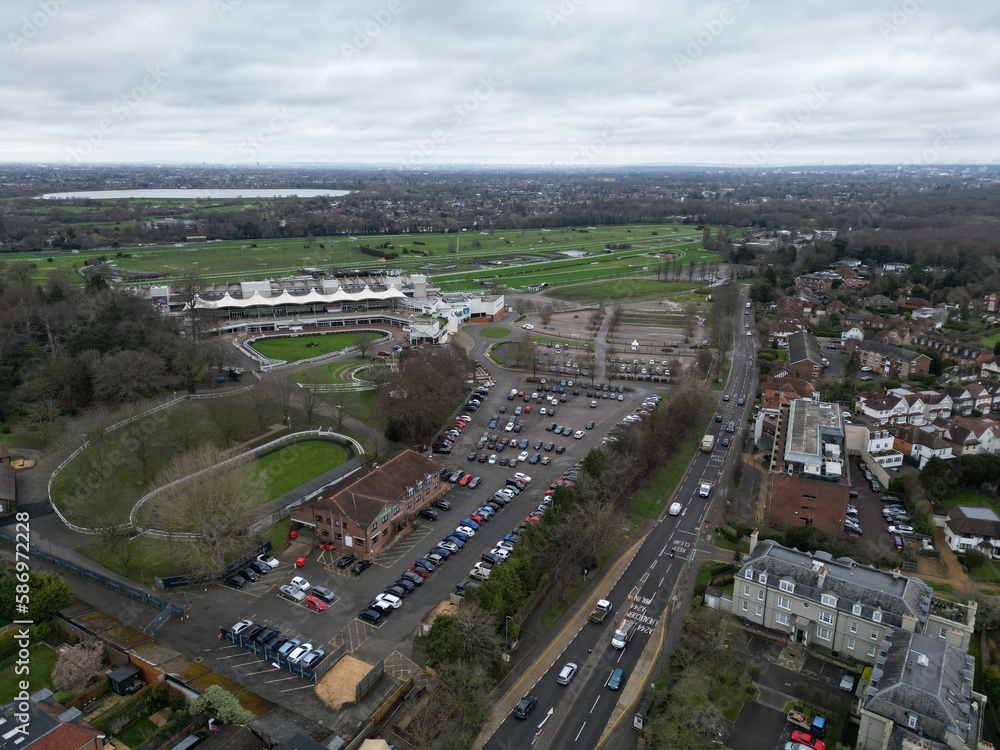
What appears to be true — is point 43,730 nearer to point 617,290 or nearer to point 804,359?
point 804,359

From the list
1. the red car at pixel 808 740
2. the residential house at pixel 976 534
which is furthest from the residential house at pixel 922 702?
the residential house at pixel 976 534

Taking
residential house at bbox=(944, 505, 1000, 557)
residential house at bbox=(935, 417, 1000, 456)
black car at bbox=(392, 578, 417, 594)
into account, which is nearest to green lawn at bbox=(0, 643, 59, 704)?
black car at bbox=(392, 578, 417, 594)

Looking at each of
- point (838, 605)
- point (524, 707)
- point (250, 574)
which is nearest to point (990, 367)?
point (838, 605)

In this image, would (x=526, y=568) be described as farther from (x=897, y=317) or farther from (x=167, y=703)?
(x=897, y=317)

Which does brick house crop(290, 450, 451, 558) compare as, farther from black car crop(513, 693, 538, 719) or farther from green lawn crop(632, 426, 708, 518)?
green lawn crop(632, 426, 708, 518)

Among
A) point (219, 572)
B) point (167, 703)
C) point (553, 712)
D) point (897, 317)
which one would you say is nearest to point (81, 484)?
point (219, 572)

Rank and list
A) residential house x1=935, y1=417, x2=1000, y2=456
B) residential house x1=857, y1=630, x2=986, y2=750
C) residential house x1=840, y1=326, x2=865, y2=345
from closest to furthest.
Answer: residential house x1=857, y1=630, x2=986, y2=750 < residential house x1=935, y1=417, x2=1000, y2=456 < residential house x1=840, y1=326, x2=865, y2=345

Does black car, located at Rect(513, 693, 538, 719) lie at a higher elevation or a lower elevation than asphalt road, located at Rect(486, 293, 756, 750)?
higher

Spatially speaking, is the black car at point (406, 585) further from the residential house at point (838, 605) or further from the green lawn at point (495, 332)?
the green lawn at point (495, 332)
